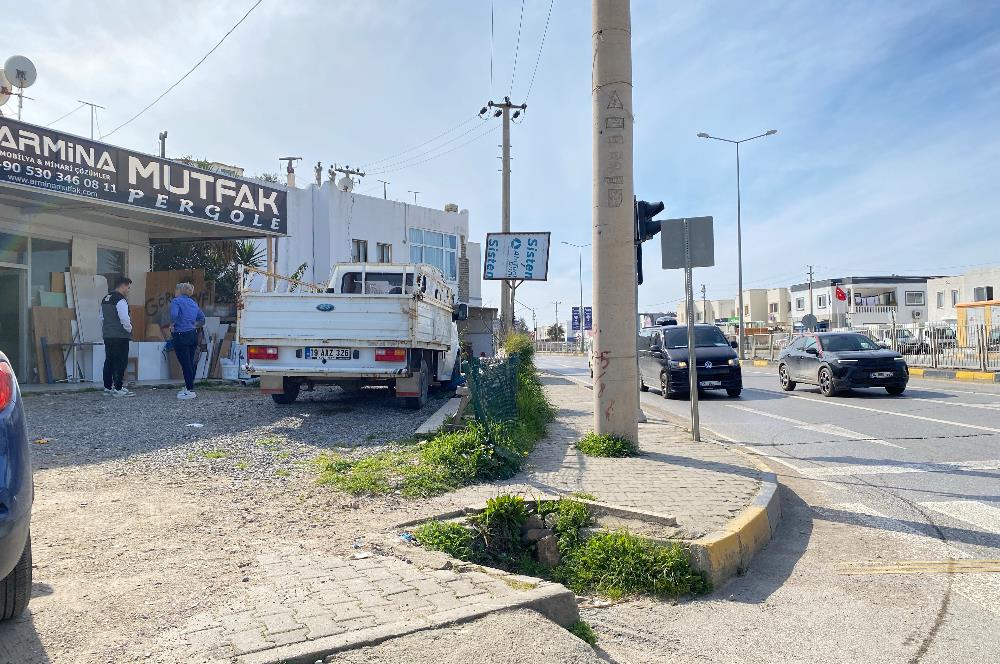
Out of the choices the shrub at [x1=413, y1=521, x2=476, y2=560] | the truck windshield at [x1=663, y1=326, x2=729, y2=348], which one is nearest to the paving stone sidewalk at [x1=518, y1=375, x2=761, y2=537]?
the shrub at [x1=413, y1=521, x2=476, y2=560]

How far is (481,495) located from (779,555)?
2210mm

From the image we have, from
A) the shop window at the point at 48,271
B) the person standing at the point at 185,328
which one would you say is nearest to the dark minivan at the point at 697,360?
the person standing at the point at 185,328

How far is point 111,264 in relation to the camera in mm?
15688

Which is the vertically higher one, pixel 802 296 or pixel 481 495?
pixel 802 296

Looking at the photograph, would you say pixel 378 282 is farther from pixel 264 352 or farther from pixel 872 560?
pixel 872 560

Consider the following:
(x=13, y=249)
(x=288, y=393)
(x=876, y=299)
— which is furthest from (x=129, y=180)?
(x=876, y=299)

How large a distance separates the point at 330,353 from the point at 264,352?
3.04 ft

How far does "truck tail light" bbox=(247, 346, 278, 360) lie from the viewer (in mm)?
10023

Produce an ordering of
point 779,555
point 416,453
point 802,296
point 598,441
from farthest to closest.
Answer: point 802,296 → point 598,441 → point 416,453 → point 779,555

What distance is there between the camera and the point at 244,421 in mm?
9703

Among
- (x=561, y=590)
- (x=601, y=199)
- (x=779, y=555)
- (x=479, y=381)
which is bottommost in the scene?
(x=779, y=555)

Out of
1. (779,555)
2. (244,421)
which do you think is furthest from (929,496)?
(244,421)

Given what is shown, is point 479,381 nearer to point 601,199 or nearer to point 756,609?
point 601,199

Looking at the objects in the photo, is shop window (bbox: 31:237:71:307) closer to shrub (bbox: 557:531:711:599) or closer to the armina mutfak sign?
the armina mutfak sign
